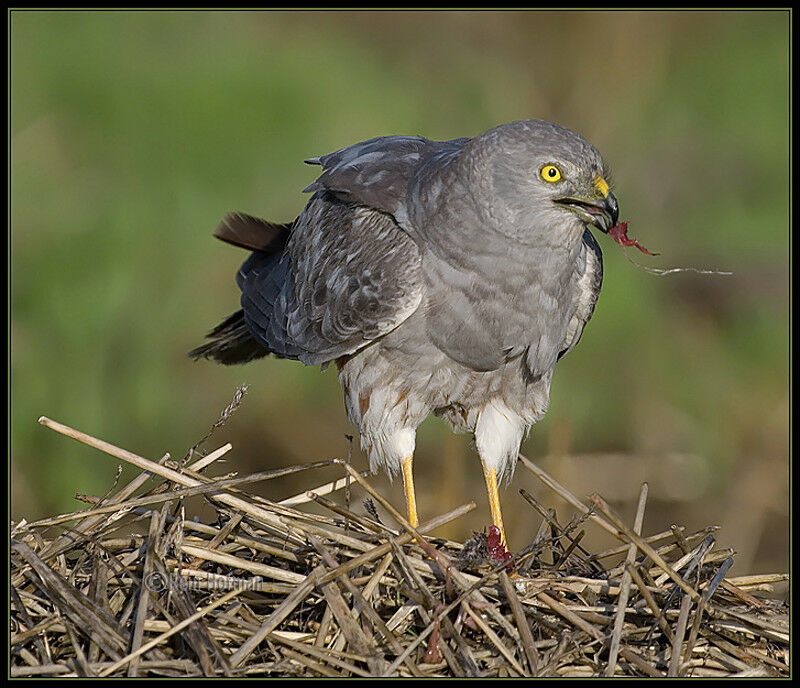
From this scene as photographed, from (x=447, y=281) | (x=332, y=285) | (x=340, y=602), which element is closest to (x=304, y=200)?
(x=332, y=285)

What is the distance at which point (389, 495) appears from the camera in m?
7.17

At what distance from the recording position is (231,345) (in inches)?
217

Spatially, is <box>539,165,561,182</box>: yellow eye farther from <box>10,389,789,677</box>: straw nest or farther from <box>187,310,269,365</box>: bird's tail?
<box>187,310,269,365</box>: bird's tail

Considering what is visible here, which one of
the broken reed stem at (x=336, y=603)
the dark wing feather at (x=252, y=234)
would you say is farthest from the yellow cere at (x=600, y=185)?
the dark wing feather at (x=252, y=234)

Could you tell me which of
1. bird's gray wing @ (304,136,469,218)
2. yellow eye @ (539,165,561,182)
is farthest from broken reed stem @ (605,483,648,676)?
bird's gray wing @ (304,136,469,218)

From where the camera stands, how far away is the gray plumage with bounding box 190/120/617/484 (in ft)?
12.9

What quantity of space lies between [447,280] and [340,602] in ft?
4.67

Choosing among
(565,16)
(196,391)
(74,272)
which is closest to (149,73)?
(74,272)

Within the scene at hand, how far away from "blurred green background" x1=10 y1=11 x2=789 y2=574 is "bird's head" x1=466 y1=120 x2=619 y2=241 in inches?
118

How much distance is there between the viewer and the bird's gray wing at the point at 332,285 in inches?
169

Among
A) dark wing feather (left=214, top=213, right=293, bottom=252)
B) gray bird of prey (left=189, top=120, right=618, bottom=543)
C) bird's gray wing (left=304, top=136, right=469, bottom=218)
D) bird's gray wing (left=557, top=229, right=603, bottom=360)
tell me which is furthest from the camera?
dark wing feather (left=214, top=213, right=293, bottom=252)

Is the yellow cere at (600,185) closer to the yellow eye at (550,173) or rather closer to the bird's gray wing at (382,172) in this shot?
the yellow eye at (550,173)

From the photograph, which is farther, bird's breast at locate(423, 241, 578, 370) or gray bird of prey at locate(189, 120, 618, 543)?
bird's breast at locate(423, 241, 578, 370)

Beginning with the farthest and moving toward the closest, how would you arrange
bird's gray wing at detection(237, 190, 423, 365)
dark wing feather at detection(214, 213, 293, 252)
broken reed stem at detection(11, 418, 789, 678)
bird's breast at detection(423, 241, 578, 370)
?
dark wing feather at detection(214, 213, 293, 252) → bird's gray wing at detection(237, 190, 423, 365) → bird's breast at detection(423, 241, 578, 370) → broken reed stem at detection(11, 418, 789, 678)
